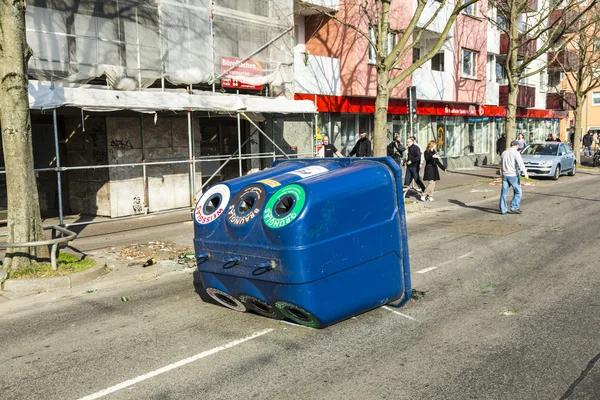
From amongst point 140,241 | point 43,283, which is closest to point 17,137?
point 43,283

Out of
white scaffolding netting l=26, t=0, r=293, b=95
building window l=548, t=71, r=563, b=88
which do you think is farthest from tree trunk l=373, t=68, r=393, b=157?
building window l=548, t=71, r=563, b=88

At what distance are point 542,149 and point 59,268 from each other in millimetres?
20438

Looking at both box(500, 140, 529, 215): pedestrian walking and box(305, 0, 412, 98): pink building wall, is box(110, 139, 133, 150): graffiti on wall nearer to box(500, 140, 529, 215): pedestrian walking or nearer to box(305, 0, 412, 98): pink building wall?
box(500, 140, 529, 215): pedestrian walking

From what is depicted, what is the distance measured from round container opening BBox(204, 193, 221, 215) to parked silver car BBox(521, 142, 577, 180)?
18.9 metres

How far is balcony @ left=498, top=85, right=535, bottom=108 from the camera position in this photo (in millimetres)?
32531

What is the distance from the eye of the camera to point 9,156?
25.5 feet

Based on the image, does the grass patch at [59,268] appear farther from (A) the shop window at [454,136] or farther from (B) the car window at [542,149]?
(A) the shop window at [454,136]

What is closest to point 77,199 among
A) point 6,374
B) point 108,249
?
point 108,249

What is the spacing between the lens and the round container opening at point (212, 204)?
5.88 m

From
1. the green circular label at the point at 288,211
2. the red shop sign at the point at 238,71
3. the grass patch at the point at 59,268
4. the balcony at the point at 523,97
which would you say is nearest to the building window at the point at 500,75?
the balcony at the point at 523,97

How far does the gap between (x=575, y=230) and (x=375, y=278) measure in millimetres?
7050

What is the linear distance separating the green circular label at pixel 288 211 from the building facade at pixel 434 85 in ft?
44.9

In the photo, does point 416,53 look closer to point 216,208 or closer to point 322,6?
point 322,6

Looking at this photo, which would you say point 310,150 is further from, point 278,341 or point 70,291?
point 278,341
